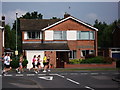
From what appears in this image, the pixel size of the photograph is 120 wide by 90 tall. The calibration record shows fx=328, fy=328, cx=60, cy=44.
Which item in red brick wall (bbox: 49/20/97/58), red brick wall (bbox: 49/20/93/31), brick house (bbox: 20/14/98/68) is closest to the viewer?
brick house (bbox: 20/14/98/68)

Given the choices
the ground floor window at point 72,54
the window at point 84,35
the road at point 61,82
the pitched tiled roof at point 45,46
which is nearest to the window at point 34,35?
the pitched tiled roof at point 45,46

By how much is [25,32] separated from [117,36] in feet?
74.4

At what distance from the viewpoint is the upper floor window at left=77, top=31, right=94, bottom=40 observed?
45094mm

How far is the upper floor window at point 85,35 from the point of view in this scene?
45094mm

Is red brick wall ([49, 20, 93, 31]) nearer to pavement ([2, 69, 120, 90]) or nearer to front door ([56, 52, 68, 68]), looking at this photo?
front door ([56, 52, 68, 68])

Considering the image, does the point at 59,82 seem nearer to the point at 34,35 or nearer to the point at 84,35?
the point at 34,35

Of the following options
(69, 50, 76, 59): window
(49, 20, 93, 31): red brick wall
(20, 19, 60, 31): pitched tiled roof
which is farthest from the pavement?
(20, 19, 60, 31): pitched tiled roof

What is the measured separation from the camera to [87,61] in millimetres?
40094

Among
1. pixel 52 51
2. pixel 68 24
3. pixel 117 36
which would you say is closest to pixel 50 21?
pixel 68 24

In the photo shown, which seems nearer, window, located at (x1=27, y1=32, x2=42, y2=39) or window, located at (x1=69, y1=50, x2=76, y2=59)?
window, located at (x1=69, y1=50, x2=76, y2=59)

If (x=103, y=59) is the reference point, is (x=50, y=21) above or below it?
above

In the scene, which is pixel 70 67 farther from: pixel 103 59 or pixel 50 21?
pixel 50 21

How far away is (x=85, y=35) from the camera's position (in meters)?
45.4

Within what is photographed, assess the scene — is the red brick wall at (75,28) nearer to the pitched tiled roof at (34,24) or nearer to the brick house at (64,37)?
the brick house at (64,37)
